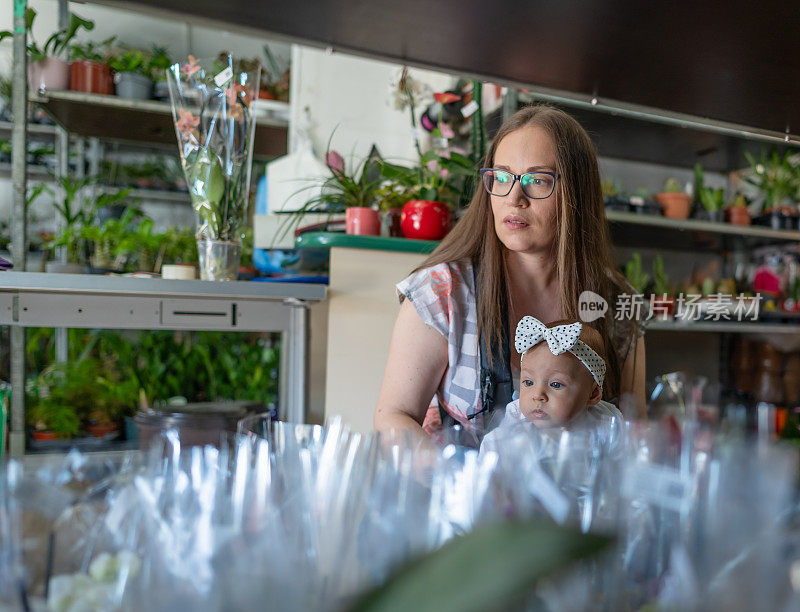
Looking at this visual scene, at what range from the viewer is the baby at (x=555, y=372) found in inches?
37.4

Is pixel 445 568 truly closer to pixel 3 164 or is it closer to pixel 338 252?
pixel 338 252


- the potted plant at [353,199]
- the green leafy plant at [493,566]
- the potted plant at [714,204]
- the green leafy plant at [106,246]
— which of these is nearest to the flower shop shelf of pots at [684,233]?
the potted plant at [714,204]

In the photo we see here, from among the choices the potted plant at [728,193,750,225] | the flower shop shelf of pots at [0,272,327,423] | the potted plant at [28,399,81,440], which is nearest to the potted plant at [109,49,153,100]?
the potted plant at [28,399,81,440]

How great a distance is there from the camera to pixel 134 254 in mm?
2664

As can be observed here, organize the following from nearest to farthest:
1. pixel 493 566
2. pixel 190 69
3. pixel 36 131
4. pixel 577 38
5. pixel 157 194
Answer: pixel 493 566 < pixel 577 38 < pixel 190 69 < pixel 36 131 < pixel 157 194

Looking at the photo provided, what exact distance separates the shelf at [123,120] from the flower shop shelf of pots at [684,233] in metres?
1.58

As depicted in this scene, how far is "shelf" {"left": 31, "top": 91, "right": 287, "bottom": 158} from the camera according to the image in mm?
2578

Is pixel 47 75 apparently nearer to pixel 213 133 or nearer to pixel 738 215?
pixel 213 133

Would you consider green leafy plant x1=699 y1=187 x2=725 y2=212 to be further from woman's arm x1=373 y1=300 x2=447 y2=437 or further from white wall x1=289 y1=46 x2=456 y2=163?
woman's arm x1=373 y1=300 x2=447 y2=437

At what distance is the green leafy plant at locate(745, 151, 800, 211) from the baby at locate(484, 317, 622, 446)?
8.28 feet

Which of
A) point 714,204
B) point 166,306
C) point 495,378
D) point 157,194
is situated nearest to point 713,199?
point 714,204

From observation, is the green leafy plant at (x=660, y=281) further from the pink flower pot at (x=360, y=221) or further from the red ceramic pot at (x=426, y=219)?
the pink flower pot at (x=360, y=221)

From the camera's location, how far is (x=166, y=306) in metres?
1.58

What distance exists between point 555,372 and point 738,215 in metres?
2.38
